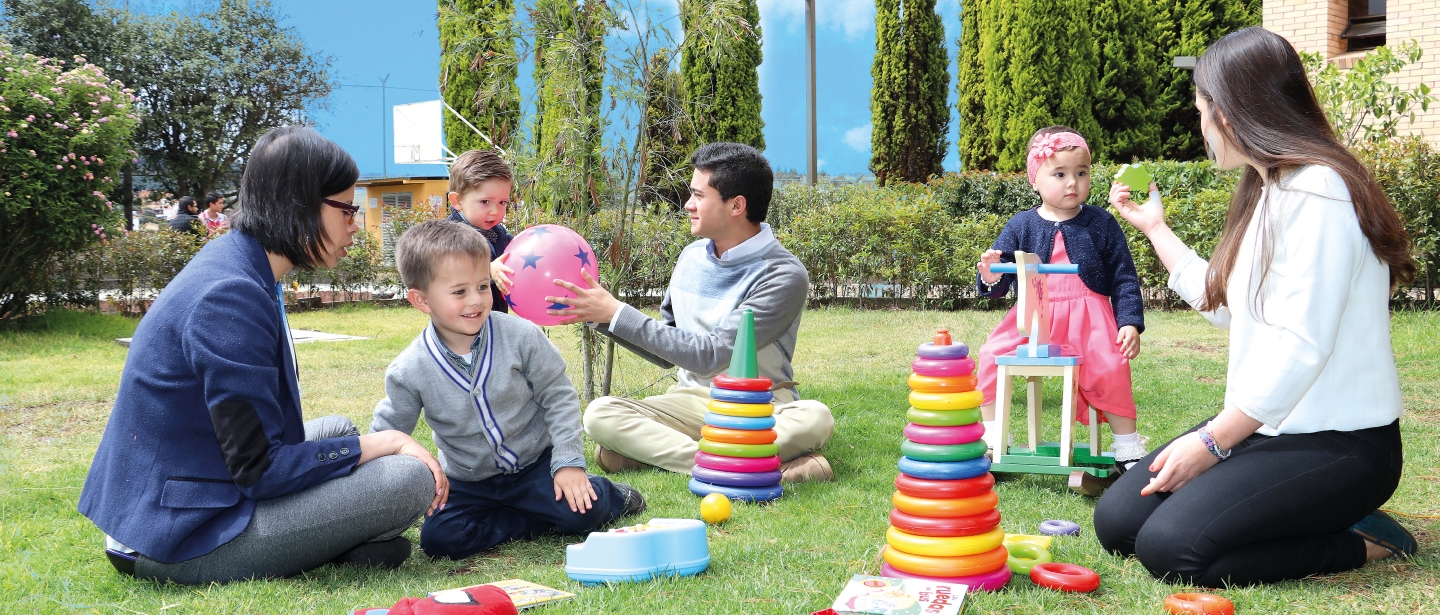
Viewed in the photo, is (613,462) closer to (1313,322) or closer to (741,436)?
(741,436)

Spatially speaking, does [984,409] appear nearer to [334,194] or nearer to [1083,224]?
[1083,224]

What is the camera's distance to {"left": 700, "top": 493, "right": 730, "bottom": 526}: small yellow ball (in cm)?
368

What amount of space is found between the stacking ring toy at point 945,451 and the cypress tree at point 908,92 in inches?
697

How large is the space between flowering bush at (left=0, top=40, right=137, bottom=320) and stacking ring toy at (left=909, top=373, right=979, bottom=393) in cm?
946

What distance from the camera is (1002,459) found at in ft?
13.7

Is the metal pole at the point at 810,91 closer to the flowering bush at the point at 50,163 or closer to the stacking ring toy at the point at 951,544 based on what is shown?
the flowering bush at the point at 50,163

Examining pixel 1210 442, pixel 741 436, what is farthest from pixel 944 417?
pixel 741 436

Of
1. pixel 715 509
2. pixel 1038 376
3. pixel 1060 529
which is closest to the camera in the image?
pixel 1060 529

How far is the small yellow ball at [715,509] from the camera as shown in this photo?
3676 mm

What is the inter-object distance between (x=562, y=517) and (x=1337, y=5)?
1524 centimetres

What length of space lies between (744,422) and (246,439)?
1858 mm

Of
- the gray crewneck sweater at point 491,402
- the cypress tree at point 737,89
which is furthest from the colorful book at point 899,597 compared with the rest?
the cypress tree at point 737,89

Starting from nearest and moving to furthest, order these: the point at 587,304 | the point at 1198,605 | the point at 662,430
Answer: the point at 1198,605, the point at 587,304, the point at 662,430

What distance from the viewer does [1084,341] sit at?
14.2 ft
